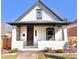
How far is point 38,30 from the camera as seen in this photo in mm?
5559


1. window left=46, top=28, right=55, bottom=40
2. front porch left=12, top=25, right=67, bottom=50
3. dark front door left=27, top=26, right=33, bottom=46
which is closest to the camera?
front porch left=12, top=25, right=67, bottom=50

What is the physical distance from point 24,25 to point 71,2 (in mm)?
2442

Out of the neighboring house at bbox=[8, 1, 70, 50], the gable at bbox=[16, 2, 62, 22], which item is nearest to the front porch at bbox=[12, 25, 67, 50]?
the neighboring house at bbox=[8, 1, 70, 50]

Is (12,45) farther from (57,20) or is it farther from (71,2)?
(71,2)

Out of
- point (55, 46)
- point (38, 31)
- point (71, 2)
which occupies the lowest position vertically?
point (55, 46)

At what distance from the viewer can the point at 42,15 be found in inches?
248

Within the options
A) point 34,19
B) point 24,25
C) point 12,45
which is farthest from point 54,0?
point 34,19

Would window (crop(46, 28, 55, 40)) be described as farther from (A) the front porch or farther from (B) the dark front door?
(B) the dark front door

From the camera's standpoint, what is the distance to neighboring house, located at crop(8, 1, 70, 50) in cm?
523

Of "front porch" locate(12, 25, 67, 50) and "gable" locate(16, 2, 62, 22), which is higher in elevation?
"gable" locate(16, 2, 62, 22)

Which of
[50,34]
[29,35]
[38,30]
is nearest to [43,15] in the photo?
[50,34]

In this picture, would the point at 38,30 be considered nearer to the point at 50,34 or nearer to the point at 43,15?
the point at 50,34

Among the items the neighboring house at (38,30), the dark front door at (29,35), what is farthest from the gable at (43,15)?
the dark front door at (29,35)

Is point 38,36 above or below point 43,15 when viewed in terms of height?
below
